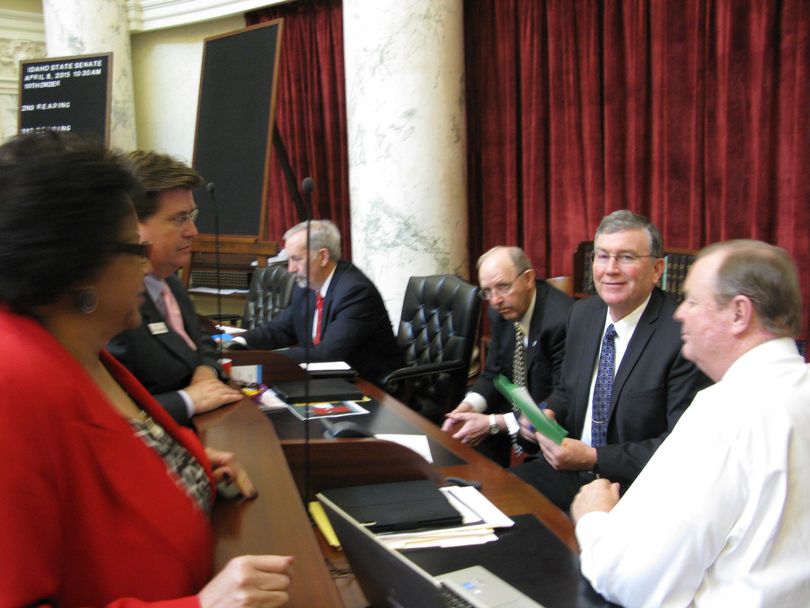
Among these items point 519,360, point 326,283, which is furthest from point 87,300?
point 326,283

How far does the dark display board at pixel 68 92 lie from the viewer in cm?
591

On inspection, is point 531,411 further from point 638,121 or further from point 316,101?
point 316,101

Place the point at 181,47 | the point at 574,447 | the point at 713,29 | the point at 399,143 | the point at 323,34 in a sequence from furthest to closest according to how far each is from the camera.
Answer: the point at 181,47 < the point at 323,34 < the point at 399,143 < the point at 713,29 < the point at 574,447

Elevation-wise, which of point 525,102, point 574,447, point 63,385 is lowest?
point 574,447

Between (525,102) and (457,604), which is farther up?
(525,102)

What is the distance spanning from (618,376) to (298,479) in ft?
3.50

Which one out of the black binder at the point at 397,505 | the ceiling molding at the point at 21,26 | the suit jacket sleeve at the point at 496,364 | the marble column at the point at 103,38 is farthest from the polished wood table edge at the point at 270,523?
the ceiling molding at the point at 21,26

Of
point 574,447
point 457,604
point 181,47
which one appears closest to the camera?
point 457,604

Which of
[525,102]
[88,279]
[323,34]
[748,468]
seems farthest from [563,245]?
[88,279]

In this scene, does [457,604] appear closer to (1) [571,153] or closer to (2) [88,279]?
(2) [88,279]

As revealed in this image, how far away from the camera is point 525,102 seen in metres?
4.83

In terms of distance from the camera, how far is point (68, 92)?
5.96m

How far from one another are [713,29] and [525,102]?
1.28 m

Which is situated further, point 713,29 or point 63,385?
point 713,29
